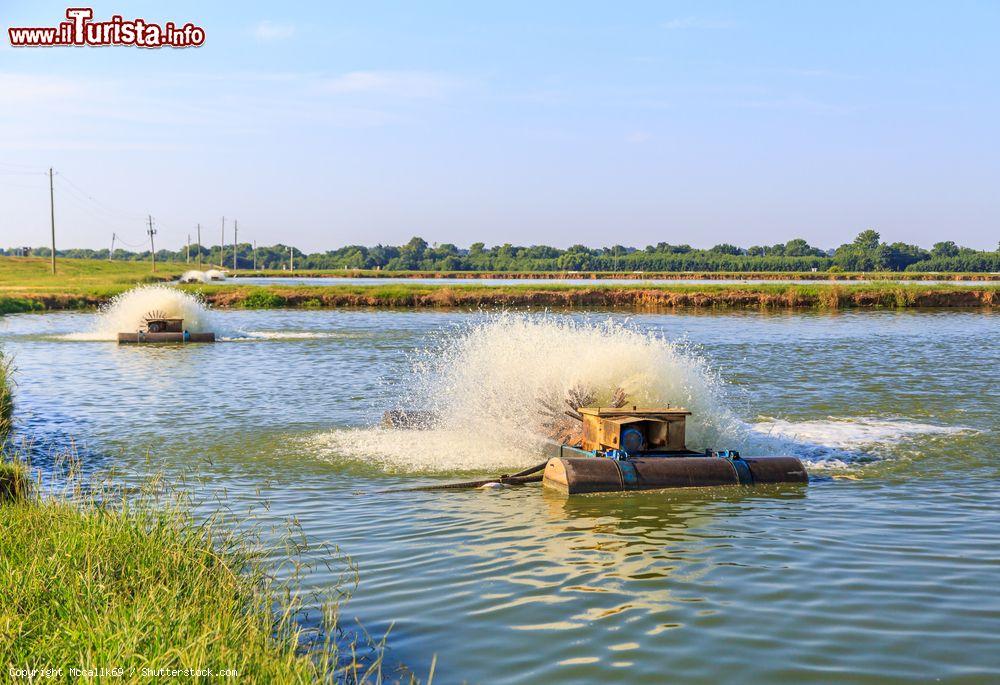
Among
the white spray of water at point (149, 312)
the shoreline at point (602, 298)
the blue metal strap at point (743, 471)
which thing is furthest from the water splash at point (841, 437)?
the shoreline at point (602, 298)

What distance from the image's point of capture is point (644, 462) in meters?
13.9

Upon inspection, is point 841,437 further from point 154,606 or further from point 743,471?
point 154,606

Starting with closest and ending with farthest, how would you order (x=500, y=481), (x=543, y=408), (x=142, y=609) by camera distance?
1. (x=142, y=609)
2. (x=500, y=481)
3. (x=543, y=408)

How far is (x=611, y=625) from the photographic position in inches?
332

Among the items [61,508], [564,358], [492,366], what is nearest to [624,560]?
[61,508]

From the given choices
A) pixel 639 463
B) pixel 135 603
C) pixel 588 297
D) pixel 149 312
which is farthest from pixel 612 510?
pixel 588 297

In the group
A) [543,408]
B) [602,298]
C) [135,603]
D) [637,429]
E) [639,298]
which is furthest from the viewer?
[639,298]

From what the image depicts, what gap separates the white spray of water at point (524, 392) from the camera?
1661 centimetres

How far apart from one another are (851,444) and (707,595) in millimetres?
9941

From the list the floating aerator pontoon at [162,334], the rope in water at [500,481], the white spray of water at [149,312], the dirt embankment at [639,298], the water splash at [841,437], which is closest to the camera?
the rope in water at [500,481]

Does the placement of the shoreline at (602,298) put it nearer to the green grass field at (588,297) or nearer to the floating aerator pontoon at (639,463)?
the green grass field at (588,297)

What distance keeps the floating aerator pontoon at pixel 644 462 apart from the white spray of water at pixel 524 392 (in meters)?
1.46

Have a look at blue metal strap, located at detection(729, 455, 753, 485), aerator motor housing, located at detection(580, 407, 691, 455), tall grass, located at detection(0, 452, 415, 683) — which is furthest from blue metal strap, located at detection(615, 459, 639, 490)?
tall grass, located at detection(0, 452, 415, 683)

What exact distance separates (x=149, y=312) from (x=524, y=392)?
30.7 metres
